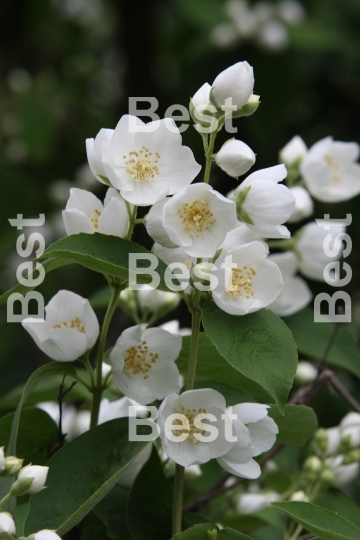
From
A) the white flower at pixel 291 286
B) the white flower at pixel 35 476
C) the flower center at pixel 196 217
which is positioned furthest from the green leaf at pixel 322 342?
the white flower at pixel 35 476

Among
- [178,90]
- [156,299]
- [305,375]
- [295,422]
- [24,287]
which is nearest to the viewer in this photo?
[24,287]

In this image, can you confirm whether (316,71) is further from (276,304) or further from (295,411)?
(295,411)

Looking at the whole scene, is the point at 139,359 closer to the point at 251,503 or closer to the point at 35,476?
the point at 35,476

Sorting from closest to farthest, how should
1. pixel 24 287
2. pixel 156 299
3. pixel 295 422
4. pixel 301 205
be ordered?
pixel 24 287
pixel 295 422
pixel 156 299
pixel 301 205

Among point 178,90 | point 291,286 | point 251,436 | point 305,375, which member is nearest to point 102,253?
point 251,436

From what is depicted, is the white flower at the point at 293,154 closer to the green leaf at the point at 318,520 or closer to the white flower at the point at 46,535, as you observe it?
the green leaf at the point at 318,520

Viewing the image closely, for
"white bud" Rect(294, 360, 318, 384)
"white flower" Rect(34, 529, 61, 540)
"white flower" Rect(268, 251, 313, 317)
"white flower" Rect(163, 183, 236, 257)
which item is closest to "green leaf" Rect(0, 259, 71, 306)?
"white flower" Rect(163, 183, 236, 257)

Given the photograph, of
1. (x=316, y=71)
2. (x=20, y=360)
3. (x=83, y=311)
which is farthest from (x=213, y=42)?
(x=83, y=311)
